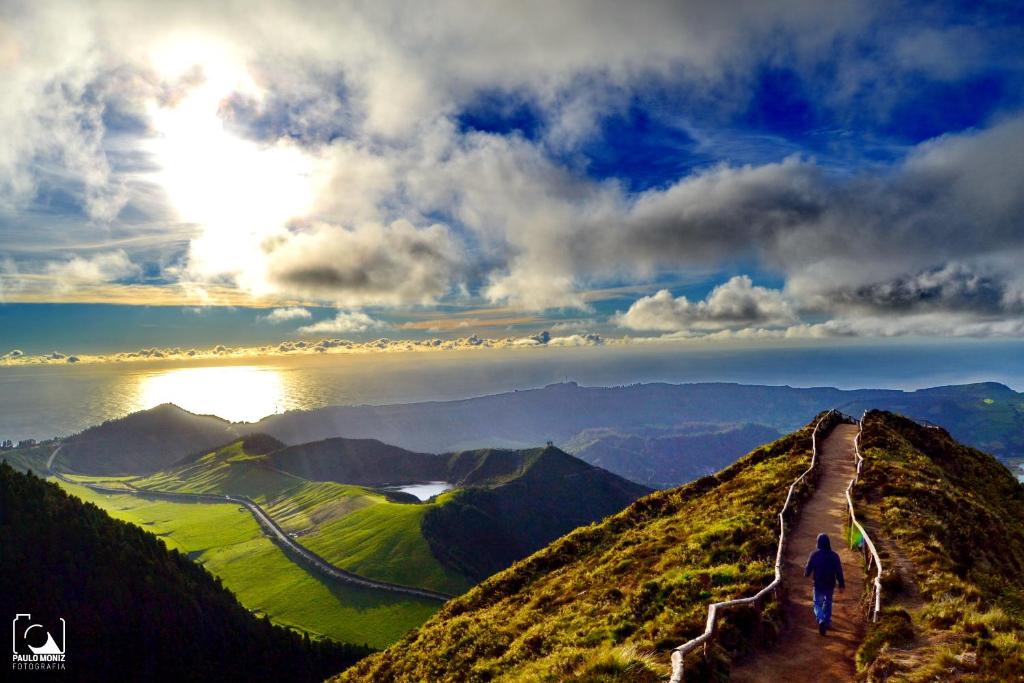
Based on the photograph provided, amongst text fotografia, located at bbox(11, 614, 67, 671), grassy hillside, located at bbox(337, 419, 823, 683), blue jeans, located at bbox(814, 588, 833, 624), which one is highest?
blue jeans, located at bbox(814, 588, 833, 624)

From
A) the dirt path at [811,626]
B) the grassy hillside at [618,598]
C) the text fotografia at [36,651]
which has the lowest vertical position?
the text fotografia at [36,651]

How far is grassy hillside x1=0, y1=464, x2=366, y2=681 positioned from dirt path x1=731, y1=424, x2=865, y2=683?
13442 cm

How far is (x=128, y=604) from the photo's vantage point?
133250 millimetres

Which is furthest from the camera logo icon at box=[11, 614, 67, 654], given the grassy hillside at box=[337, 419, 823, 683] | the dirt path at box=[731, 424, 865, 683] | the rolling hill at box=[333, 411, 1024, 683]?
the dirt path at box=[731, 424, 865, 683]

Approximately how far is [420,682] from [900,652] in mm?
22190

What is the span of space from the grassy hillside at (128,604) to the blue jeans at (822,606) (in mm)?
139985

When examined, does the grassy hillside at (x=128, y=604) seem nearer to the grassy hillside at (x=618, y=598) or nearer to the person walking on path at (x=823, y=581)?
the grassy hillside at (x=618, y=598)

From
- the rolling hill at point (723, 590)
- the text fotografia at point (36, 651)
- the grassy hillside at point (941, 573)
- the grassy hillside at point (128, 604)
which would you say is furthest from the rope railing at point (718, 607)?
the text fotografia at point (36, 651)

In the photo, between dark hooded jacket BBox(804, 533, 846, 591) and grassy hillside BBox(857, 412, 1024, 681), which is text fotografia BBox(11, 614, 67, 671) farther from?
grassy hillside BBox(857, 412, 1024, 681)

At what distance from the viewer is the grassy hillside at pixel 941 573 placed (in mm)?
14816

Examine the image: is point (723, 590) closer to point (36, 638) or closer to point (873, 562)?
point (873, 562)

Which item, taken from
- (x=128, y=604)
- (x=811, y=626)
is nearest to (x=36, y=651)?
(x=128, y=604)

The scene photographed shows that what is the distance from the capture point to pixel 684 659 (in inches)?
618

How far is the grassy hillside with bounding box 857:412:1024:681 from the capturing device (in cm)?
1482
